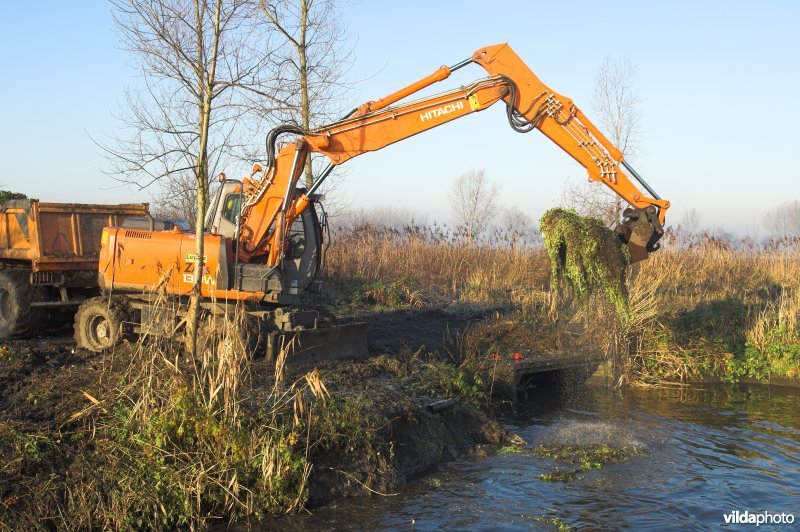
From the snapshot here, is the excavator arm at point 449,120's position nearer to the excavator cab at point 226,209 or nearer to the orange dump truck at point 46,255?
the excavator cab at point 226,209

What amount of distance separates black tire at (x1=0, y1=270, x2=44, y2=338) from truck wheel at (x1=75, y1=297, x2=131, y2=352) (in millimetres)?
1967

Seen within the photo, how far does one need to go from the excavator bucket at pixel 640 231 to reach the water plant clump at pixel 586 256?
162mm

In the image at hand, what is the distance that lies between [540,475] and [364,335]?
3925mm

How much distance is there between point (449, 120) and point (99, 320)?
6249 mm

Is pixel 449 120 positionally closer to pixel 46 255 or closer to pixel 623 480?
pixel 623 480

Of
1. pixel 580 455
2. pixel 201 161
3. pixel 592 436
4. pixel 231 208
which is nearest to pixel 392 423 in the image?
pixel 580 455

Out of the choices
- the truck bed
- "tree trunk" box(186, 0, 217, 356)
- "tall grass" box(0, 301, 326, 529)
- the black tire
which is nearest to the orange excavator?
"tree trunk" box(186, 0, 217, 356)

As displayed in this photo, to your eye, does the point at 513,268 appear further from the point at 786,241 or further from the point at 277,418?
the point at 277,418

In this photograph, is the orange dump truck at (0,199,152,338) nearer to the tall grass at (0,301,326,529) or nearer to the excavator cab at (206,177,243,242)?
the excavator cab at (206,177,243,242)

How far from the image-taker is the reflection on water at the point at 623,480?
7.73m

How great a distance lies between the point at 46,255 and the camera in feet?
44.1

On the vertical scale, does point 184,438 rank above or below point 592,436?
above

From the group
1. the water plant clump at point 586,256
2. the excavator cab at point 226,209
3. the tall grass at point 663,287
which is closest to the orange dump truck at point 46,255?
the excavator cab at point 226,209

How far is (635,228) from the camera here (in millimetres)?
11484
